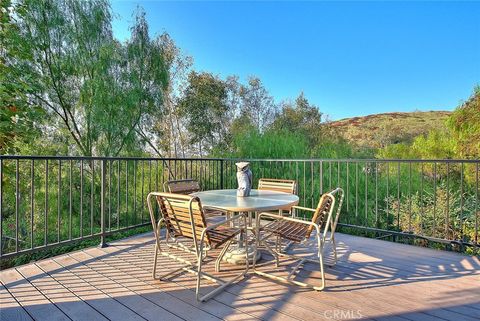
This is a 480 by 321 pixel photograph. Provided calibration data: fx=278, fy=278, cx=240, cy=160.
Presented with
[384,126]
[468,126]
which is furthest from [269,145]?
[384,126]

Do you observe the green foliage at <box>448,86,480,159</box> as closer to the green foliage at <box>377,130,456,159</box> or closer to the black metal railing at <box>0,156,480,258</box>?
the black metal railing at <box>0,156,480,258</box>

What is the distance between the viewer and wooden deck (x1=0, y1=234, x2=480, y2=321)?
1809 mm

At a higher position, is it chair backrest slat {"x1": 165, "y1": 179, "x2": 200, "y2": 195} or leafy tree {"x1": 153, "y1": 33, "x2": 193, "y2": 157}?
leafy tree {"x1": 153, "y1": 33, "x2": 193, "y2": 157}

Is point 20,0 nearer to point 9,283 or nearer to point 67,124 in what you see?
point 67,124

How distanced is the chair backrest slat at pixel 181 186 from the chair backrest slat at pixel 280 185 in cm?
86

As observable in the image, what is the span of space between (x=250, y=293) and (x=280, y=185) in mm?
1522

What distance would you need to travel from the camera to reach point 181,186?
331cm

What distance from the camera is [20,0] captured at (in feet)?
22.4

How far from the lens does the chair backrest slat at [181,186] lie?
3.15 meters

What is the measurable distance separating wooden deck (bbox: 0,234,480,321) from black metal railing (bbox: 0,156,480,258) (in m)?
0.47

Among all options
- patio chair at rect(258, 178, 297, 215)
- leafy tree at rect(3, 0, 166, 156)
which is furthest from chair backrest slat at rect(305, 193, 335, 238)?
leafy tree at rect(3, 0, 166, 156)

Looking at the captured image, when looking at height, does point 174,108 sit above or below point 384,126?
above

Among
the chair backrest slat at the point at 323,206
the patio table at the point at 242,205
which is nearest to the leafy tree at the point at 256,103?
the patio table at the point at 242,205

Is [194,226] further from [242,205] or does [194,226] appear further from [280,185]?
[280,185]
